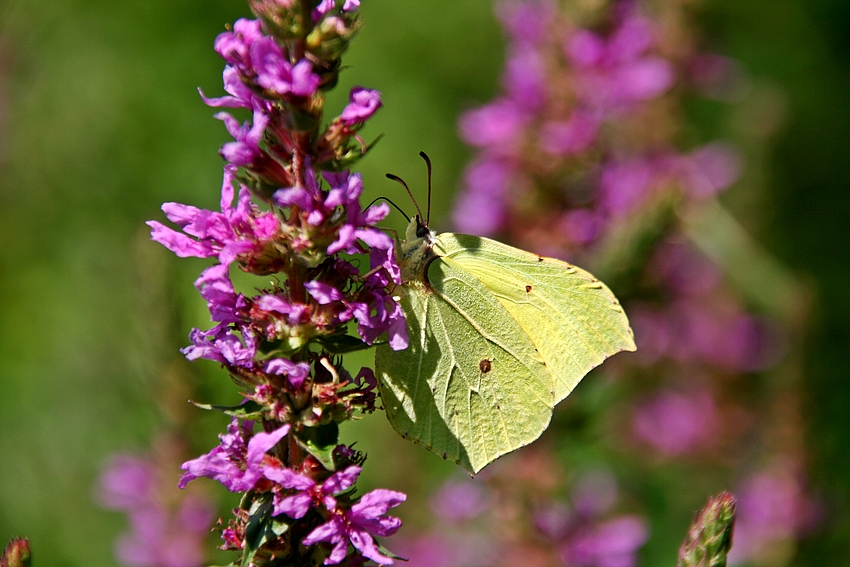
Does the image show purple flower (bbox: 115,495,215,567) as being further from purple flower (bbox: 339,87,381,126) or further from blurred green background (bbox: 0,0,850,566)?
purple flower (bbox: 339,87,381,126)

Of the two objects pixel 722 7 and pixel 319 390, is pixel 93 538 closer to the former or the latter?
pixel 319 390

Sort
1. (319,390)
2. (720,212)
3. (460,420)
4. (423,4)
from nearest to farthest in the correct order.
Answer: (319,390), (460,420), (720,212), (423,4)

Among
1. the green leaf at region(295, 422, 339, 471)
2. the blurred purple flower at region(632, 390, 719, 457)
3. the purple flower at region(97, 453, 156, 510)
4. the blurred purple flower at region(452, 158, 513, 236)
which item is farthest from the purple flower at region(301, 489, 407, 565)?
the blurred purple flower at region(632, 390, 719, 457)

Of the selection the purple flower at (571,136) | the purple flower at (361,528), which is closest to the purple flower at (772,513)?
the purple flower at (571,136)

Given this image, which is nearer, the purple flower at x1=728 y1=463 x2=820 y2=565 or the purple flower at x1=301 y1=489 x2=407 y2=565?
the purple flower at x1=301 y1=489 x2=407 y2=565

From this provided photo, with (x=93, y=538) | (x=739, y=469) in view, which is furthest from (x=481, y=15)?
(x=93, y=538)

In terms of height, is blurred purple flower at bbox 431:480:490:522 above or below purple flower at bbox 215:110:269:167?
below

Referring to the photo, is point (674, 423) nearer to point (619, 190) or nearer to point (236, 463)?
point (619, 190)

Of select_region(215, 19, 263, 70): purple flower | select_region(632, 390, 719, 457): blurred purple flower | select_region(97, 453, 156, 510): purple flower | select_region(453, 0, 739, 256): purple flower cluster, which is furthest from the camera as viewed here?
select_region(632, 390, 719, 457): blurred purple flower
